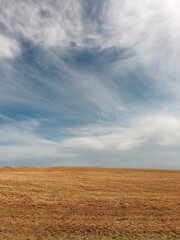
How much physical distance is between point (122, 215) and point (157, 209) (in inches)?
153

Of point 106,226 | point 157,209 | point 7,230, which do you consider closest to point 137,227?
point 106,226

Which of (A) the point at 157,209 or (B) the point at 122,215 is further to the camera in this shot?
(A) the point at 157,209

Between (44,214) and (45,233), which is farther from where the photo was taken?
(44,214)

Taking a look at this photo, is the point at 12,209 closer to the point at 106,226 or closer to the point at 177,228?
the point at 106,226

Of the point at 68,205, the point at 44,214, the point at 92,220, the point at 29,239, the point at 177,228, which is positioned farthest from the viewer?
the point at 68,205

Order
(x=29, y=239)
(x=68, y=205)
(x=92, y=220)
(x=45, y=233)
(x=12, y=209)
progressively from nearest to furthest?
(x=29, y=239) → (x=45, y=233) → (x=92, y=220) → (x=12, y=209) → (x=68, y=205)

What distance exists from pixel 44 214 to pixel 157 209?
9.83 metres

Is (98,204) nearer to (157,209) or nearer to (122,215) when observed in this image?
(122,215)

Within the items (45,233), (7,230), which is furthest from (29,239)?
(7,230)

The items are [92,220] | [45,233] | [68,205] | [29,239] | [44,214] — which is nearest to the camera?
[29,239]

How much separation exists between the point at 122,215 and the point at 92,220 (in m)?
2.74

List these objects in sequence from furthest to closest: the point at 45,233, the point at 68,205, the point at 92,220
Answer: the point at 68,205 → the point at 92,220 → the point at 45,233

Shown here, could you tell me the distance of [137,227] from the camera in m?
11.5

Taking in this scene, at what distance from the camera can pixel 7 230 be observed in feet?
35.9
